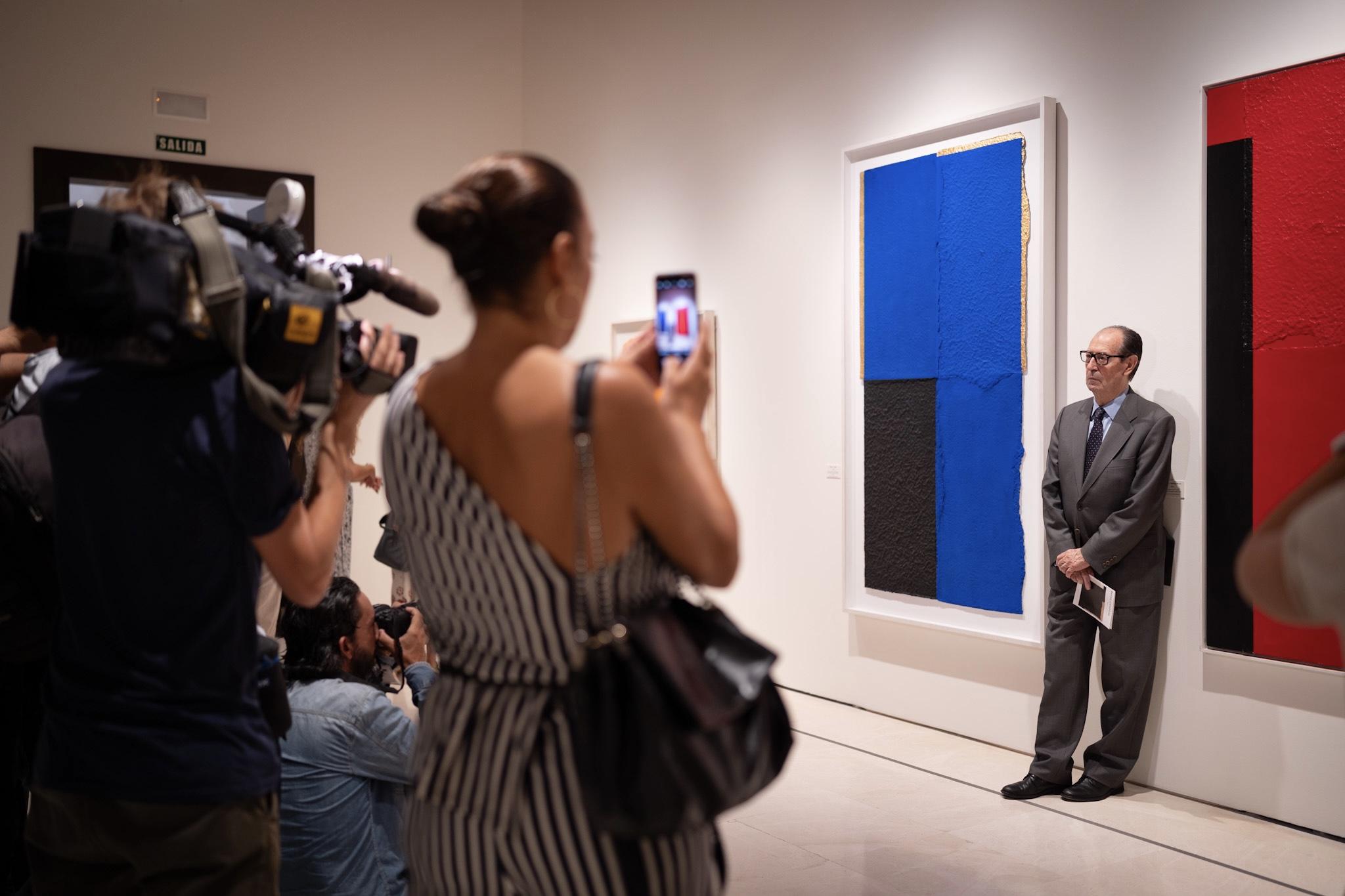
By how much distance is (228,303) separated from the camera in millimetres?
Answer: 1380

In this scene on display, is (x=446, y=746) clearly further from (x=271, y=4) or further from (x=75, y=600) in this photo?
(x=271, y=4)

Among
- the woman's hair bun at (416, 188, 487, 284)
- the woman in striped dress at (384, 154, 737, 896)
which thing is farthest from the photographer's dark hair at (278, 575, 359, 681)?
the woman's hair bun at (416, 188, 487, 284)

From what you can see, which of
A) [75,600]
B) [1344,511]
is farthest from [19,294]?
[1344,511]

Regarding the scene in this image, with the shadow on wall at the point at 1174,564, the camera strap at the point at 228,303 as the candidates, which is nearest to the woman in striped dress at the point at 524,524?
the camera strap at the point at 228,303

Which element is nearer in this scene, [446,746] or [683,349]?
[446,746]

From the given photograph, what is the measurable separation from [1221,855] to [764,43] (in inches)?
185

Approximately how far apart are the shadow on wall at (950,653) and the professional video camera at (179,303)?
4085 mm

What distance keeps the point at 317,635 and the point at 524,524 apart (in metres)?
1.54

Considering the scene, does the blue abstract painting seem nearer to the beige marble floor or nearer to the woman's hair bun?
the beige marble floor

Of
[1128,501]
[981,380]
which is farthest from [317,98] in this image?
[1128,501]

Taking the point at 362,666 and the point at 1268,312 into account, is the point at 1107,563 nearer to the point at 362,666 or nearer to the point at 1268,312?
the point at 1268,312

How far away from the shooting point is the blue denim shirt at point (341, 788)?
7.59 feet

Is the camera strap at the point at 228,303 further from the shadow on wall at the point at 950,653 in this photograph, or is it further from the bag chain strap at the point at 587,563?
the shadow on wall at the point at 950,653

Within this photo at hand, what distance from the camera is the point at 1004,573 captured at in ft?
16.2
